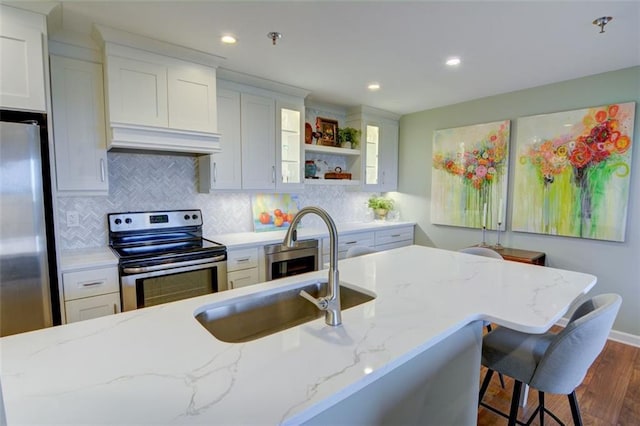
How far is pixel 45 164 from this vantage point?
1.88m

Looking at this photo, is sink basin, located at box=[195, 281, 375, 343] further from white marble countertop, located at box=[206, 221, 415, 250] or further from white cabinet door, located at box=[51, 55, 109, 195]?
white cabinet door, located at box=[51, 55, 109, 195]

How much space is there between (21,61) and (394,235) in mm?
3898

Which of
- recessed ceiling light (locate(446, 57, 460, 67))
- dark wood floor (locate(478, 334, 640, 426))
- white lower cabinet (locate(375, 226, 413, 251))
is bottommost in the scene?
dark wood floor (locate(478, 334, 640, 426))

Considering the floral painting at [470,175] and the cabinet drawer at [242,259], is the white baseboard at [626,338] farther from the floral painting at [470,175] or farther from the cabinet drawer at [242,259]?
the cabinet drawer at [242,259]

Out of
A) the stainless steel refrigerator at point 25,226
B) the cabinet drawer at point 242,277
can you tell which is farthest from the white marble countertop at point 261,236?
the stainless steel refrigerator at point 25,226

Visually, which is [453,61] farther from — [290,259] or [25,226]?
[25,226]

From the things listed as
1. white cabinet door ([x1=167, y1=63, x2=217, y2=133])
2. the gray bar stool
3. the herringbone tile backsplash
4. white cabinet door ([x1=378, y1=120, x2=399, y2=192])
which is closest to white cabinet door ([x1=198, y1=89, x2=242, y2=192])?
the herringbone tile backsplash

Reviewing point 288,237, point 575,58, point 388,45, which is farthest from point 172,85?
point 575,58

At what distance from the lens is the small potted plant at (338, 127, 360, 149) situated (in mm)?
4133

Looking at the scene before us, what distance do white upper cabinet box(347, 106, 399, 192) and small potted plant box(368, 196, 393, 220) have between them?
191 mm

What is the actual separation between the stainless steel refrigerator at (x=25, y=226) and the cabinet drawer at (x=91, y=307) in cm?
16

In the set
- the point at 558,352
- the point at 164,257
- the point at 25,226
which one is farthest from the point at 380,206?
the point at 25,226

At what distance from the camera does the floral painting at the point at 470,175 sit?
366 centimetres

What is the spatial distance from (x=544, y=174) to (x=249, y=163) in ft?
9.95
